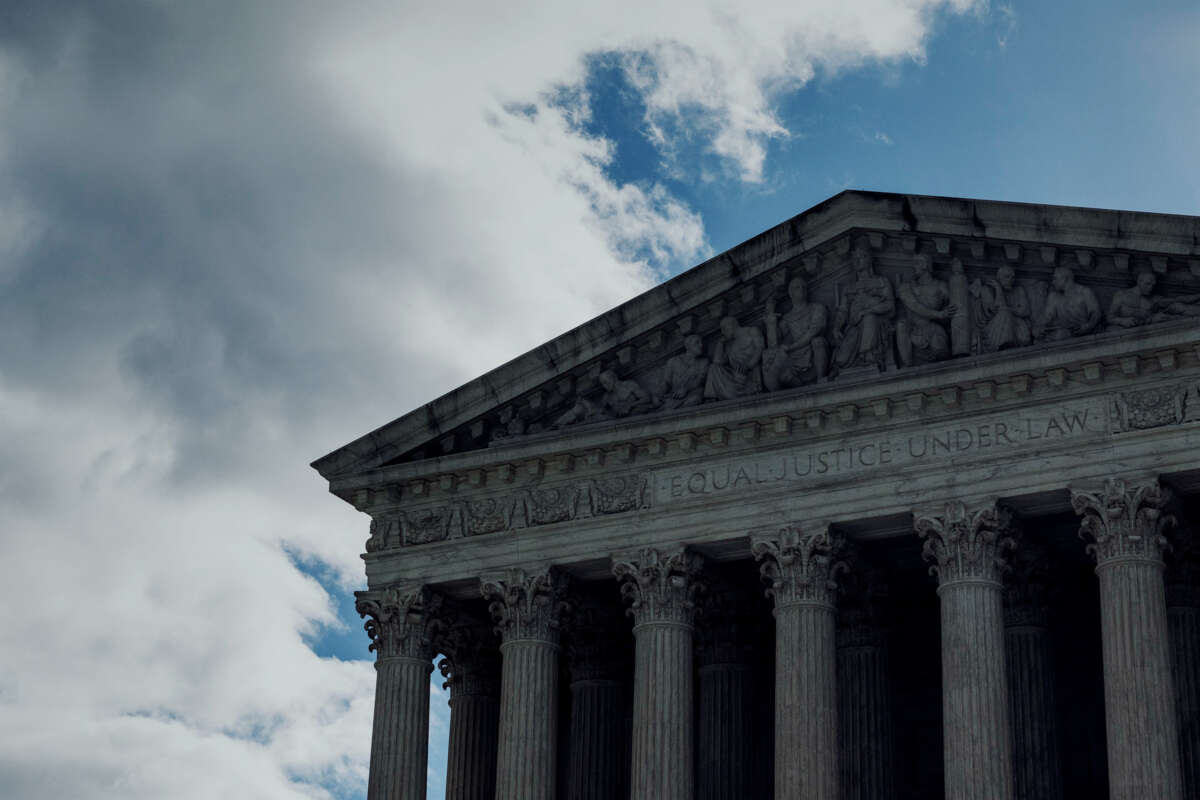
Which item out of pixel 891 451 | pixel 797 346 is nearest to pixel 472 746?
pixel 797 346

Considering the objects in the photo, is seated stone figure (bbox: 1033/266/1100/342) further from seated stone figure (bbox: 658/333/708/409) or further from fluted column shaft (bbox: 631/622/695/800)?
fluted column shaft (bbox: 631/622/695/800)

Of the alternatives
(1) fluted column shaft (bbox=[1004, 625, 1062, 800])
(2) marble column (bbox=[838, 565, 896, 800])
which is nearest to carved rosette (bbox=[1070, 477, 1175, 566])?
(1) fluted column shaft (bbox=[1004, 625, 1062, 800])

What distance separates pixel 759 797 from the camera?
43.8 m

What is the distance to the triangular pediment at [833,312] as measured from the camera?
37281 millimetres

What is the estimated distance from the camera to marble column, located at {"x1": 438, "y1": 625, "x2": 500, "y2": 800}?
44.8m

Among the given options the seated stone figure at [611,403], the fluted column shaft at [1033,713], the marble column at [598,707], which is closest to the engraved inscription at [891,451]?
the seated stone figure at [611,403]

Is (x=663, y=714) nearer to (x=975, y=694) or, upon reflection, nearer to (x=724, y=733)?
(x=724, y=733)

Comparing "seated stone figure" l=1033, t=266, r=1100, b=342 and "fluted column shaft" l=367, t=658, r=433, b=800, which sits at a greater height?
"seated stone figure" l=1033, t=266, r=1100, b=342

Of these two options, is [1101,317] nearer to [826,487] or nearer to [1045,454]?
[1045,454]

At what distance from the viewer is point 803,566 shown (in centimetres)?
3875

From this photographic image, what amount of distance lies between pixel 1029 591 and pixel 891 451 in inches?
177

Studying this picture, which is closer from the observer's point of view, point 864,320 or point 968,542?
point 968,542

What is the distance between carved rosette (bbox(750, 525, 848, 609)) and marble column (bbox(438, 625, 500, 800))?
8834mm

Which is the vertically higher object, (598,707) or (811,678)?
(598,707)
